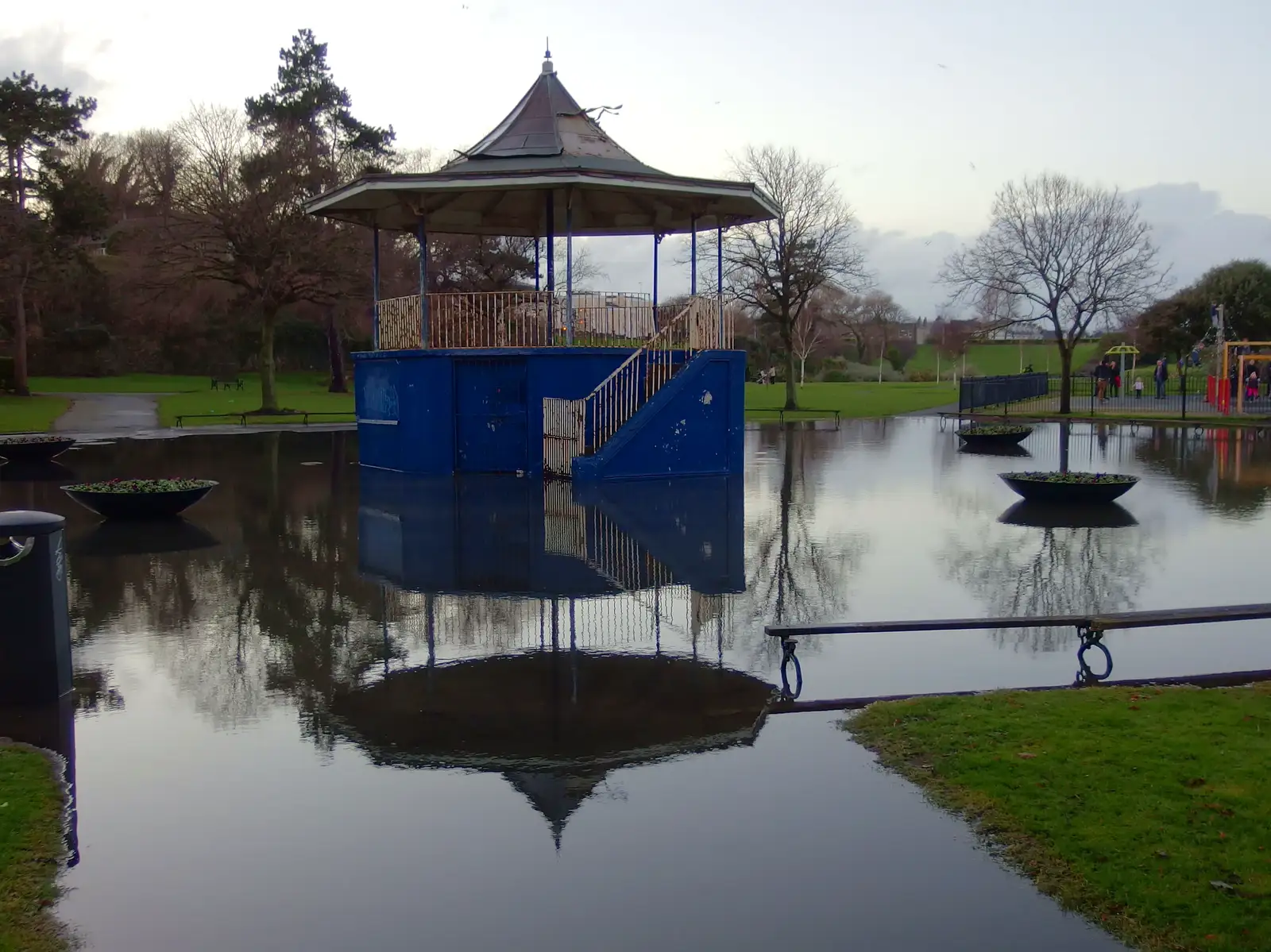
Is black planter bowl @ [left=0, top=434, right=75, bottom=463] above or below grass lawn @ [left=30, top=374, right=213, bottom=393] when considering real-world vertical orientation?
below

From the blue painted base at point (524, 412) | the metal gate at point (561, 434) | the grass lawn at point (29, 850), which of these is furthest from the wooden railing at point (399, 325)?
the grass lawn at point (29, 850)

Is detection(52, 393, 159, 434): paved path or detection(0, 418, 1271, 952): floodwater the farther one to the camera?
detection(52, 393, 159, 434): paved path

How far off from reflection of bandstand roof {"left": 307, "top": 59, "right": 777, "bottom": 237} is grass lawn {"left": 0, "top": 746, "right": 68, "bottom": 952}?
1662 centimetres

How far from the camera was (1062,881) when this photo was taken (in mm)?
5191

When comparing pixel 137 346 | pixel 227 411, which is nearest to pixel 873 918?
pixel 227 411

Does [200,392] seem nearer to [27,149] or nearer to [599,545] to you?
[27,149]

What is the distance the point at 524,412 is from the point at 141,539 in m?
9.46

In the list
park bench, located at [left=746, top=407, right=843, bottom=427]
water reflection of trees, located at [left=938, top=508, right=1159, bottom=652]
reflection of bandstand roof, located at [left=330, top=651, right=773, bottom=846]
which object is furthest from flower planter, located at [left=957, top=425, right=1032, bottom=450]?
reflection of bandstand roof, located at [left=330, top=651, right=773, bottom=846]

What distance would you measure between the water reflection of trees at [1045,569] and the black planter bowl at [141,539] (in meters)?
9.38

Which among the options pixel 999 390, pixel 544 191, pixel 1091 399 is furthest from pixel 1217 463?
pixel 999 390

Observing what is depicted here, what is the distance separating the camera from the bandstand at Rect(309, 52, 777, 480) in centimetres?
2164

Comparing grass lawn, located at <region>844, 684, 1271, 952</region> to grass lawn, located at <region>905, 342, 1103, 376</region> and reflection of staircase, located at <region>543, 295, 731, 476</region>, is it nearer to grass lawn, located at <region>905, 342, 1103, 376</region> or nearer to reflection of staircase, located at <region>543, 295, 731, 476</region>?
reflection of staircase, located at <region>543, 295, 731, 476</region>

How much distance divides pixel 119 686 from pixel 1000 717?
6.19 metres

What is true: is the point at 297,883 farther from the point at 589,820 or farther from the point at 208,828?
the point at 589,820
